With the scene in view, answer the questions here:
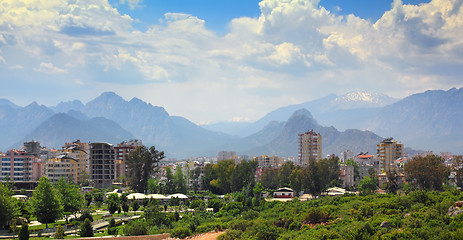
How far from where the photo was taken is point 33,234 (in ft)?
123

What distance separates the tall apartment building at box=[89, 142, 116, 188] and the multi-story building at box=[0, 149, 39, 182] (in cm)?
1669

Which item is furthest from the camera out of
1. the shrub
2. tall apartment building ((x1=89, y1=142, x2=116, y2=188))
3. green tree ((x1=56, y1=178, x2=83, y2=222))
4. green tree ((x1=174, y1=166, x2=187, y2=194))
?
tall apartment building ((x1=89, y1=142, x2=116, y2=188))

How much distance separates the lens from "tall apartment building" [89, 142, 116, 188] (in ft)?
304

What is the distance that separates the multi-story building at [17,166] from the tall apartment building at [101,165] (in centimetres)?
1669

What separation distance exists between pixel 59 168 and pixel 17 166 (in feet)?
41.6

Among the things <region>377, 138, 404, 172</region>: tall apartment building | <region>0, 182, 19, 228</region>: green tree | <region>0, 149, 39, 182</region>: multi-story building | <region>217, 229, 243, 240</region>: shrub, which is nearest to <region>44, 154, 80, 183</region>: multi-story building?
<region>0, 149, 39, 182</region>: multi-story building

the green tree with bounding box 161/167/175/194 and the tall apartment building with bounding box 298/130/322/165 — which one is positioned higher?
the tall apartment building with bounding box 298/130/322/165

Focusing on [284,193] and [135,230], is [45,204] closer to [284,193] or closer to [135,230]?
[135,230]

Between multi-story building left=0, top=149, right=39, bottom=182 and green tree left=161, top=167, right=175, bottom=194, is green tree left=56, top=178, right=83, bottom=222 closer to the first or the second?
green tree left=161, top=167, right=175, bottom=194

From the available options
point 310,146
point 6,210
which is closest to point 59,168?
point 6,210

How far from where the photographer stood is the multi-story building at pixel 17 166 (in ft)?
327

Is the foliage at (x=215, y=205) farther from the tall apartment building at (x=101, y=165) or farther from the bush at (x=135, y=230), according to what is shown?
the tall apartment building at (x=101, y=165)

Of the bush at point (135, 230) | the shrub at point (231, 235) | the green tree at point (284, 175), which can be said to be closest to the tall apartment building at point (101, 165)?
the green tree at point (284, 175)

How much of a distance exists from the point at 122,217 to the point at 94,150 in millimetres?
46828
